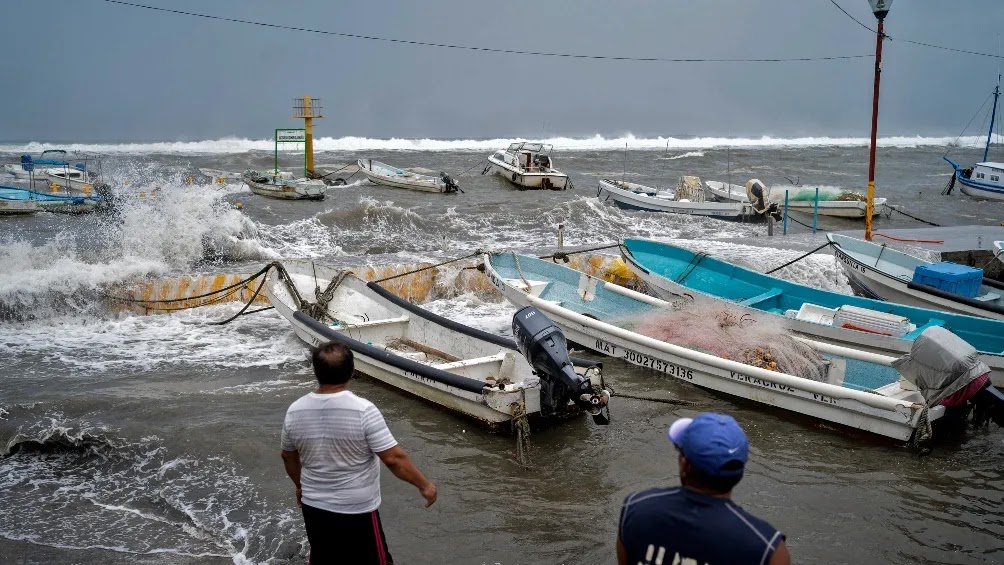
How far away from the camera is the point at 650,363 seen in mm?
8969

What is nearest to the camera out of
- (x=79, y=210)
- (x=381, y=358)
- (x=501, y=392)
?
(x=501, y=392)

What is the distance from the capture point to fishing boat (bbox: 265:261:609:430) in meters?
6.80

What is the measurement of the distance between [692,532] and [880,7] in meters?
13.2

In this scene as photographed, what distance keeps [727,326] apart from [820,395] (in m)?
1.87

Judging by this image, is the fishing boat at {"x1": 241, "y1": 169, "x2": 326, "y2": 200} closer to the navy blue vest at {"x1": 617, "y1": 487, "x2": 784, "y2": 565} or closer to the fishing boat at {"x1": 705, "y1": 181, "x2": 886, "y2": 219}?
the fishing boat at {"x1": 705, "y1": 181, "x2": 886, "y2": 219}

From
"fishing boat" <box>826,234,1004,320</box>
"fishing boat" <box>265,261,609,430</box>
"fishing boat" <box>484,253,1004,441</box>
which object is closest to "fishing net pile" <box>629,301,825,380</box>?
"fishing boat" <box>484,253,1004,441</box>

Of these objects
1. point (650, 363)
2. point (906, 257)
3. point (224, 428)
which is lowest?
point (224, 428)

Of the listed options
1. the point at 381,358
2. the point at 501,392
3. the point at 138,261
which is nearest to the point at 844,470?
the point at 501,392

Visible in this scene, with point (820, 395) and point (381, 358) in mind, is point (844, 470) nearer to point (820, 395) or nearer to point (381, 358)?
point (820, 395)

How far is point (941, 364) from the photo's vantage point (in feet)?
22.0

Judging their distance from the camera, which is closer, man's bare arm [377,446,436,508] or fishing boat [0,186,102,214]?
man's bare arm [377,446,436,508]

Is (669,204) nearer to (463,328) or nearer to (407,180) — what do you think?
(407,180)

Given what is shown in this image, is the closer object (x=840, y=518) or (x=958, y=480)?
(x=840, y=518)

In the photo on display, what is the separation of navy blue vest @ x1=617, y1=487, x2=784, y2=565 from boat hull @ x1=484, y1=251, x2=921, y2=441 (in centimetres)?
553
